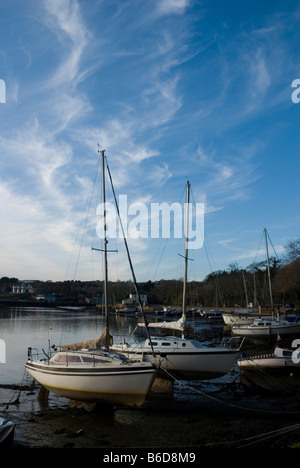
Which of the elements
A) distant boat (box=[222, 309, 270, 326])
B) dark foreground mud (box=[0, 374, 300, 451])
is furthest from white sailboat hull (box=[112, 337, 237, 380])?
distant boat (box=[222, 309, 270, 326])

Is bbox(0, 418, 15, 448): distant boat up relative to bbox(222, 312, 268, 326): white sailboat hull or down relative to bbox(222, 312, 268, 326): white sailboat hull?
up

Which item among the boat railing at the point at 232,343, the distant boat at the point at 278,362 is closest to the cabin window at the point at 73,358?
the boat railing at the point at 232,343

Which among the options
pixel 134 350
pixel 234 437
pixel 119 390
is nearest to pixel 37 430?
pixel 119 390

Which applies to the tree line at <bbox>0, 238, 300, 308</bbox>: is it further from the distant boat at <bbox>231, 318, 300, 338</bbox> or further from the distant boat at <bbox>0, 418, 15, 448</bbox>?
the distant boat at <bbox>0, 418, 15, 448</bbox>

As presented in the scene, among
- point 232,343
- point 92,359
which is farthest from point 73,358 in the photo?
point 232,343

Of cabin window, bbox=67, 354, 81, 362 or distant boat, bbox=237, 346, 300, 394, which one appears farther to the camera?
distant boat, bbox=237, 346, 300, 394

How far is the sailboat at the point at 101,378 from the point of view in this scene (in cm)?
1462

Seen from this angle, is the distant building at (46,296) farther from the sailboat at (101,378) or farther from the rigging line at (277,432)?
the rigging line at (277,432)

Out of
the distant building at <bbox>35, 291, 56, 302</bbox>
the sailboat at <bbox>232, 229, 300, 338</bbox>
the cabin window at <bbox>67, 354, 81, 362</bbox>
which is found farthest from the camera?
the distant building at <bbox>35, 291, 56, 302</bbox>

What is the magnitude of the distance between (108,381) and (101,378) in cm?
31

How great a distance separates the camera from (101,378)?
48.5 ft

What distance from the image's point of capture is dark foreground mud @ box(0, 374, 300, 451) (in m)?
11.8
